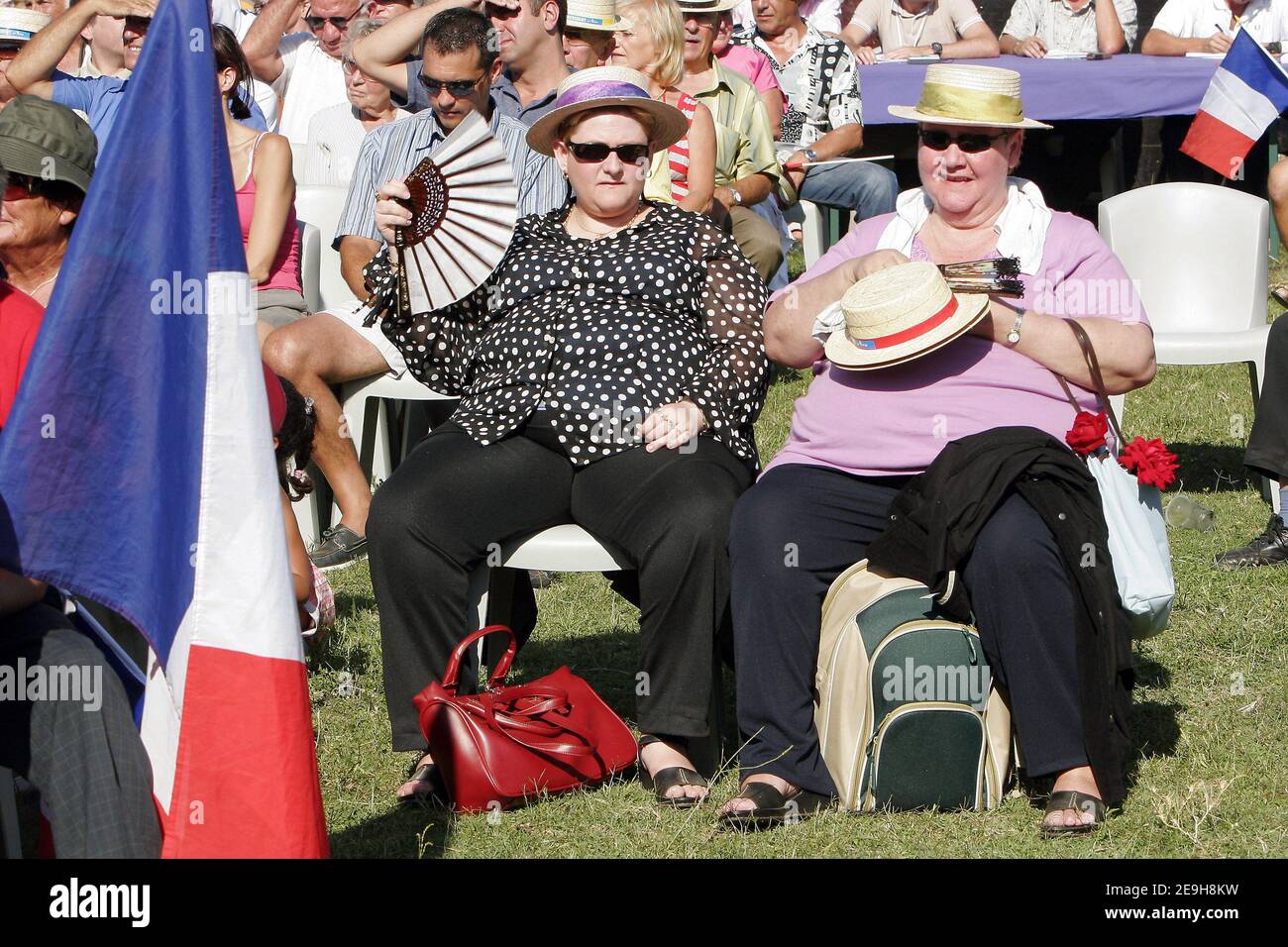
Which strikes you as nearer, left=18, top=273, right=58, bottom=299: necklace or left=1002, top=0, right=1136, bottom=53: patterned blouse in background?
left=18, top=273, right=58, bottom=299: necklace

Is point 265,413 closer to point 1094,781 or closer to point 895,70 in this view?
point 1094,781

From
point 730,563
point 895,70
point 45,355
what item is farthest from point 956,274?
point 895,70

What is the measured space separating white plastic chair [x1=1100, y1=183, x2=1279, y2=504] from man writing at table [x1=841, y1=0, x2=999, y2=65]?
3.47 metres

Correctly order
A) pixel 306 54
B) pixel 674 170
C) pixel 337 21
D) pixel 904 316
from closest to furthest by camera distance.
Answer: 1. pixel 904 316
2. pixel 674 170
3. pixel 337 21
4. pixel 306 54

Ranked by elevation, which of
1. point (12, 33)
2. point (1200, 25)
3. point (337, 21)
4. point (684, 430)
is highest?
point (1200, 25)

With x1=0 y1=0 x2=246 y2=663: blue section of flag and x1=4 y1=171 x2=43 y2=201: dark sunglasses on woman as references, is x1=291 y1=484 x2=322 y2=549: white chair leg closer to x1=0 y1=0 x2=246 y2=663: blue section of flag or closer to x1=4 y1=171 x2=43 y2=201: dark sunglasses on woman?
x1=4 y1=171 x2=43 y2=201: dark sunglasses on woman

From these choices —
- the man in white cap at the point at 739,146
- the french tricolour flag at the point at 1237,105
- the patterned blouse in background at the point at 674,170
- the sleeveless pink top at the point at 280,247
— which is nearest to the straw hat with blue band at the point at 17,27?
the sleeveless pink top at the point at 280,247

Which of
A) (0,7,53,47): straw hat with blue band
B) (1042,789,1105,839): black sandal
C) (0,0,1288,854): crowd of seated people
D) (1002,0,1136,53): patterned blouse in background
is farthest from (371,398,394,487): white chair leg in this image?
(1002,0,1136,53): patterned blouse in background

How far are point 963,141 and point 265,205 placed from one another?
279cm

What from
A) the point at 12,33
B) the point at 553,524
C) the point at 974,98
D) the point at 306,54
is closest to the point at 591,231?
the point at 553,524

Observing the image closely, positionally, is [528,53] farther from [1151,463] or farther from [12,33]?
[1151,463]

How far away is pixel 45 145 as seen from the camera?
3385 millimetres

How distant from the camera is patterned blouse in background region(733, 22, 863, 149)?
9.11 m

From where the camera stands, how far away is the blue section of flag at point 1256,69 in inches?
269
